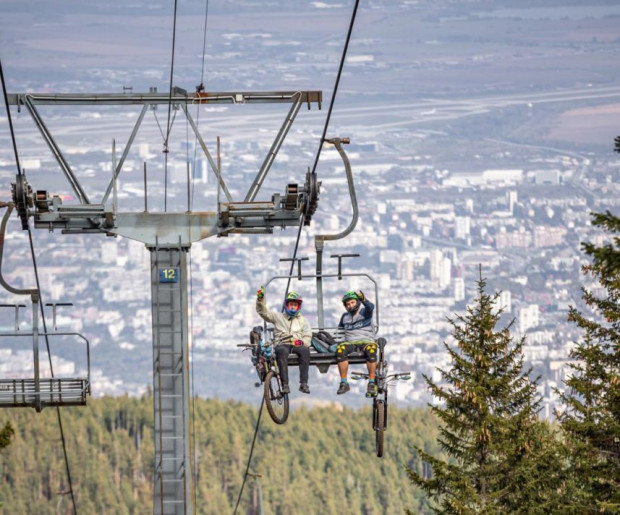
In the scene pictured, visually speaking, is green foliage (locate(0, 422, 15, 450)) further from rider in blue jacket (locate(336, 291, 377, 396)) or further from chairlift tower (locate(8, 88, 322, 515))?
rider in blue jacket (locate(336, 291, 377, 396))

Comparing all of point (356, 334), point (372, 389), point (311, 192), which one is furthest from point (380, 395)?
point (311, 192)

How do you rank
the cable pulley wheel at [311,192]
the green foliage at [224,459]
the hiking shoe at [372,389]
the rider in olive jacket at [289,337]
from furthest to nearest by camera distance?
the green foliage at [224,459] < the rider in olive jacket at [289,337] < the hiking shoe at [372,389] < the cable pulley wheel at [311,192]

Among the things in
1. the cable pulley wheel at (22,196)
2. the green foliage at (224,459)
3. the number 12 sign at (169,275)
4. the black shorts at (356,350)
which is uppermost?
the cable pulley wheel at (22,196)

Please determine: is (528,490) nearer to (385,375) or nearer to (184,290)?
(385,375)

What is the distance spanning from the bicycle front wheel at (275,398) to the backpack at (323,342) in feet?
2.80

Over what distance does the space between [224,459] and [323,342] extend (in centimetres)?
12344

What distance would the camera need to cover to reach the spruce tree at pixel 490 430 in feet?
109

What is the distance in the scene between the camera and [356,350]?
28047 millimetres

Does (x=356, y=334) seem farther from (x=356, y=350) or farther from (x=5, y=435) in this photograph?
(x=5, y=435)

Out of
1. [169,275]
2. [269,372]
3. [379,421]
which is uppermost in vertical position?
[169,275]

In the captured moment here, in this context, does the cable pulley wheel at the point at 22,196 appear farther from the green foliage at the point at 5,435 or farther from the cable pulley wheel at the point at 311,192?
the green foliage at the point at 5,435

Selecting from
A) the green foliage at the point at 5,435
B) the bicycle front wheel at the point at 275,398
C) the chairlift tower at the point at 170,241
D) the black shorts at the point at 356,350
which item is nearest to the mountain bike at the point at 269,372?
the bicycle front wheel at the point at 275,398

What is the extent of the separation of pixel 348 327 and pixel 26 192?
4.72 meters

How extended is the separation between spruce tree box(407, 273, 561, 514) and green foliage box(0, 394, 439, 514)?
10392 centimetres
